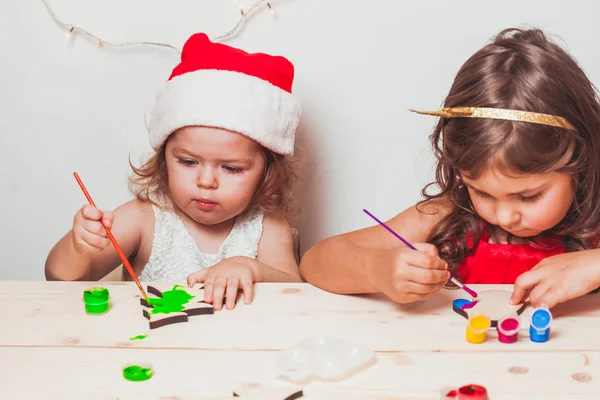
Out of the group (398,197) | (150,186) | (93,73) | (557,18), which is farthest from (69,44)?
(557,18)

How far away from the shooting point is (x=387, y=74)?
5.31 ft

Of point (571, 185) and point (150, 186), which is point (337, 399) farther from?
point (150, 186)

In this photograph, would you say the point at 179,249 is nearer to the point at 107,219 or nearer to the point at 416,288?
the point at 107,219

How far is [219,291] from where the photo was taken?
3.45ft

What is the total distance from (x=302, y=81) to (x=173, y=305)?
0.76 meters

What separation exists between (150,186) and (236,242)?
0.23 meters

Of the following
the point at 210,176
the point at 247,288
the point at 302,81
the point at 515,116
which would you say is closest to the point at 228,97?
the point at 210,176

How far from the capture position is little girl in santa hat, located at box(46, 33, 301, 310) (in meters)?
1.36

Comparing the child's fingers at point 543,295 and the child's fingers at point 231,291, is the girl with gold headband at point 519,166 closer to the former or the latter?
the child's fingers at point 543,295

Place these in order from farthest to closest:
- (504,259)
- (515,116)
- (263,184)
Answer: (263,184) → (504,259) → (515,116)

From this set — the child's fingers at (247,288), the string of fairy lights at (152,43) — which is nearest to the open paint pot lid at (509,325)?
the child's fingers at (247,288)

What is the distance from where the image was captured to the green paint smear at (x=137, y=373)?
2.69 ft

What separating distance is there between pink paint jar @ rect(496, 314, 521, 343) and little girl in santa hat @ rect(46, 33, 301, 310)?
47 centimetres

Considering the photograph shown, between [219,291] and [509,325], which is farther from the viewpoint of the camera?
[219,291]
